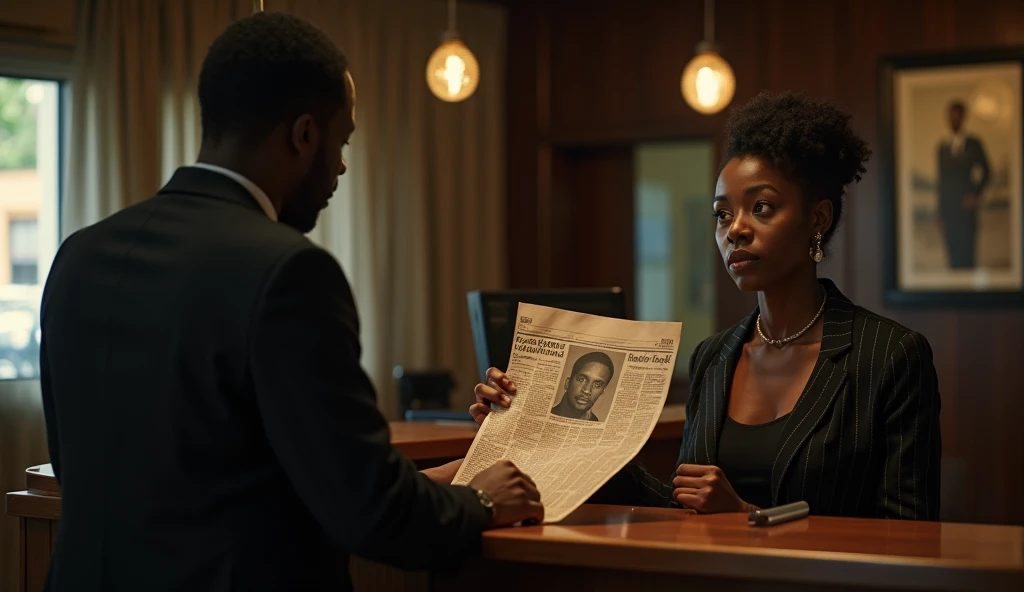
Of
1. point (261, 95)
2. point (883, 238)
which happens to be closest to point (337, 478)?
point (261, 95)

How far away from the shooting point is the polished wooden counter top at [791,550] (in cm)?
125

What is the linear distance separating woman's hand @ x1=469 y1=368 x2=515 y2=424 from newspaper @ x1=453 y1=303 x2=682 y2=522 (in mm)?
12

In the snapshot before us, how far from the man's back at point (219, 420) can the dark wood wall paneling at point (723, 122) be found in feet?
14.0

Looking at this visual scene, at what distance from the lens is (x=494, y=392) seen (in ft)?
5.66

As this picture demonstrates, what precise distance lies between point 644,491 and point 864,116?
13.1 feet

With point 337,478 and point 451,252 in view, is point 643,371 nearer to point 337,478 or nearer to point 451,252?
point 337,478

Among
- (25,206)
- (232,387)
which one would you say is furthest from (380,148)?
(232,387)

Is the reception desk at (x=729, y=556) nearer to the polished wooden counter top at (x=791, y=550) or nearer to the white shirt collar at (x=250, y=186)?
the polished wooden counter top at (x=791, y=550)

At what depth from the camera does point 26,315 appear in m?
4.16

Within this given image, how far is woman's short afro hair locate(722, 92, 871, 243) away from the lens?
2.14 metres

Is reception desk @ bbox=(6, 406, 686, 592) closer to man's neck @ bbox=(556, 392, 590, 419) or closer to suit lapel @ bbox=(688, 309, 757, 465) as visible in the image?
man's neck @ bbox=(556, 392, 590, 419)

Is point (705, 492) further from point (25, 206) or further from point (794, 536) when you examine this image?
point (25, 206)

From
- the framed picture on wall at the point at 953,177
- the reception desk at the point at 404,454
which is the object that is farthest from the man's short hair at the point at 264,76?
the framed picture on wall at the point at 953,177

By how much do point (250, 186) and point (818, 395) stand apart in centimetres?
115
